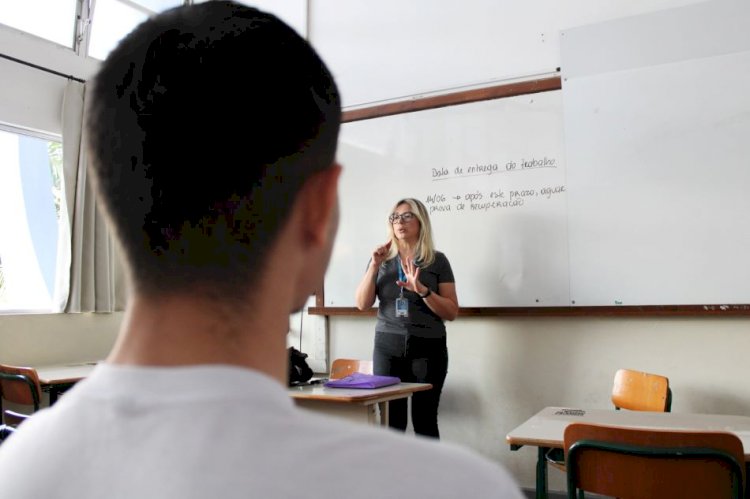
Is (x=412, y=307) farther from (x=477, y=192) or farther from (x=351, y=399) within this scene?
(x=351, y=399)

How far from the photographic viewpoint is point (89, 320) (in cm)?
456

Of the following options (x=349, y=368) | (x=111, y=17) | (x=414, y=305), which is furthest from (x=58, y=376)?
(x=111, y=17)

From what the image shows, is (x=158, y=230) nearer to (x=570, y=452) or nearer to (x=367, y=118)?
(x=570, y=452)

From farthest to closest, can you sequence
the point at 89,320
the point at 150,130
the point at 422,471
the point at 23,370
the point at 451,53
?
1. the point at 89,320
2. the point at 451,53
3. the point at 23,370
4. the point at 150,130
5. the point at 422,471

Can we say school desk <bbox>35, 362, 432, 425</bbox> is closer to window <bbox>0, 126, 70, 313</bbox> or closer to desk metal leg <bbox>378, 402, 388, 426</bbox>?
desk metal leg <bbox>378, 402, 388, 426</bbox>

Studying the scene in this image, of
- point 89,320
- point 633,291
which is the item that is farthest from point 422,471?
point 89,320

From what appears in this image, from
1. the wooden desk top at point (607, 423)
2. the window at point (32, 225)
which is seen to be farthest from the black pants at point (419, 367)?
the window at point (32, 225)

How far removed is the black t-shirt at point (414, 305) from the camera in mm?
3594

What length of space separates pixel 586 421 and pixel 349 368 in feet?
5.58

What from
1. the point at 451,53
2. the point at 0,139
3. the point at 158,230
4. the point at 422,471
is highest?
the point at 451,53

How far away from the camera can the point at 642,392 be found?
2854 mm

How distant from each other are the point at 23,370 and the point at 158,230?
129 inches

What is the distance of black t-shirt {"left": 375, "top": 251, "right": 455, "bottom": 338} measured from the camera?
11.8ft

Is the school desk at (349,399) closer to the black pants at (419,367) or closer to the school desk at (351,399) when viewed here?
the school desk at (351,399)
